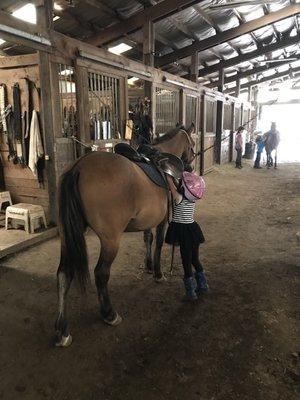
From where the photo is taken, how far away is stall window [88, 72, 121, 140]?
17.1ft

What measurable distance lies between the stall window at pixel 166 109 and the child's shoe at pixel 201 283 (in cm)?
551

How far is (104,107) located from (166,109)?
9.70 ft

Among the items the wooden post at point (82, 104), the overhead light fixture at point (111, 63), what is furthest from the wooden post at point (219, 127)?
the wooden post at point (82, 104)

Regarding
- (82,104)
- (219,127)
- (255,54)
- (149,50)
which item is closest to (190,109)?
(149,50)

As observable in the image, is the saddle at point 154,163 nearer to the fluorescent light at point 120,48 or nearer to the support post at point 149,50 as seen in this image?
the support post at point 149,50

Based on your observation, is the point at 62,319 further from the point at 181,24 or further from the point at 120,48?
the point at 120,48

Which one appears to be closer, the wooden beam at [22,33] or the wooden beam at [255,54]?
the wooden beam at [22,33]

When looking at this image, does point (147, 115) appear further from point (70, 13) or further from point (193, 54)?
point (193, 54)

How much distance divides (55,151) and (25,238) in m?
1.28

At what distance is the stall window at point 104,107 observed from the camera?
5215mm

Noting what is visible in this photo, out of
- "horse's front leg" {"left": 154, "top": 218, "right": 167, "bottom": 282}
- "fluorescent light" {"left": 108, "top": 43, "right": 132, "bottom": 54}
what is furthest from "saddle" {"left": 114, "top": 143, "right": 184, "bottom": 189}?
"fluorescent light" {"left": 108, "top": 43, "right": 132, "bottom": 54}

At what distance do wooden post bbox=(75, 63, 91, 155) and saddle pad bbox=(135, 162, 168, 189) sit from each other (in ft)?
7.59

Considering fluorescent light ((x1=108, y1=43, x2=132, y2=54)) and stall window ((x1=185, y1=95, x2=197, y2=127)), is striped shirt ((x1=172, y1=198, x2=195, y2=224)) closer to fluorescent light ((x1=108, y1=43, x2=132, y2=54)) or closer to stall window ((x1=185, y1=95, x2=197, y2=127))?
stall window ((x1=185, y1=95, x2=197, y2=127))

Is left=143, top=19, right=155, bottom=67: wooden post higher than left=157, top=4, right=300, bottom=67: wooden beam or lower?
lower
